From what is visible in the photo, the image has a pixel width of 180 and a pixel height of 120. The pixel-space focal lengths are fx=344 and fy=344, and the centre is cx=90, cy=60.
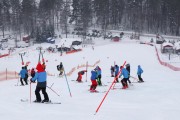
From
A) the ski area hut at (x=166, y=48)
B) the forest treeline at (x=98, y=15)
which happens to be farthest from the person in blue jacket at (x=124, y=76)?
the forest treeline at (x=98, y=15)

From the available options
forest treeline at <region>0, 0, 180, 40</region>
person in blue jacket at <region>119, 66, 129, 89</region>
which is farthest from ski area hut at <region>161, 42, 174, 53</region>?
person in blue jacket at <region>119, 66, 129, 89</region>

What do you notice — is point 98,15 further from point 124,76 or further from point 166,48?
point 124,76

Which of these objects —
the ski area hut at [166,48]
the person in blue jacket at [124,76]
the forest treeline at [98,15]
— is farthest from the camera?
the forest treeline at [98,15]

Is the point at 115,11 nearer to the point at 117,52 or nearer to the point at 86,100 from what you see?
the point at 117,52

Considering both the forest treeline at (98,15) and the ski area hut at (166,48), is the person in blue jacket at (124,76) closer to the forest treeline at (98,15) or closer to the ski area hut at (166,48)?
the ski area hut at (166,48)

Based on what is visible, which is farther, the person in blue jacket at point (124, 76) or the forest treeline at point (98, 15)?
the forest treeline at point (98, 15)

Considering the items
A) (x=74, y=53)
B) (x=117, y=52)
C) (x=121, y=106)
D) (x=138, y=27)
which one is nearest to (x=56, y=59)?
(x=74, y=53)

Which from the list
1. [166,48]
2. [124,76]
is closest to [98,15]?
[166,48]

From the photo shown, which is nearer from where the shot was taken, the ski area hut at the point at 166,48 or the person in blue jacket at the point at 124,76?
the person in blue jacket at the point at 124,76

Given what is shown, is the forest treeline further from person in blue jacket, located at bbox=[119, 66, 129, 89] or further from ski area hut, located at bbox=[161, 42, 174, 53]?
person in blue jacket, located at bbox=[119, 66, 129, 89]

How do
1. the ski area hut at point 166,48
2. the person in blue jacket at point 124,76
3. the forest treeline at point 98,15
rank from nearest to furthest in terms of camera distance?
the person in blue jacket at point 124,76 < the ski area hut at point 166,48 < the forest treeline at point 98,15

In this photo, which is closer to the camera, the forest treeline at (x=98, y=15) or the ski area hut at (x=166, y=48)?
the ski area hut at (x=166, y=48)

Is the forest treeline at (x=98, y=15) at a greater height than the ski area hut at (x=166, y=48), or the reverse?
the forest treeline at (x=98, y=15)

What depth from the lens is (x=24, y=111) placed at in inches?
430
